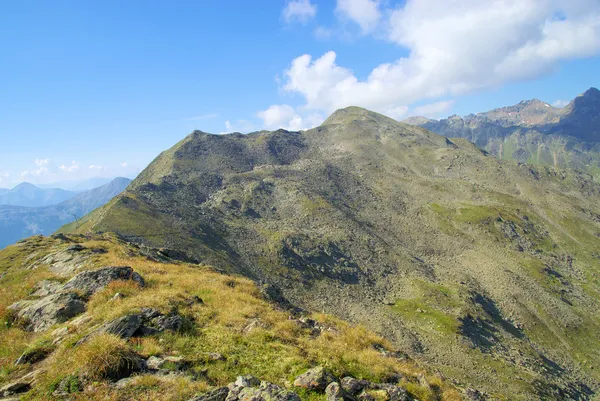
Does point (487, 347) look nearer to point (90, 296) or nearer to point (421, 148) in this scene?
point (90, 296)

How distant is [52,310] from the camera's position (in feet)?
64.0

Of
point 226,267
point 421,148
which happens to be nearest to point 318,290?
point 226,267

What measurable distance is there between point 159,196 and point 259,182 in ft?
129

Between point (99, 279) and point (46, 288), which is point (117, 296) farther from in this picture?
point (46, 288)

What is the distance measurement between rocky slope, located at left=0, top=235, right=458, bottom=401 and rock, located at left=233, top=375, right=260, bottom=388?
0.05 metres

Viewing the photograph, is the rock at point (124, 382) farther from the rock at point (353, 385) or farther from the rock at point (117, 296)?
the rock at point (353, 385)

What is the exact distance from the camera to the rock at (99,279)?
2203 centimetres

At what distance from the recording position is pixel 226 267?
68.0 meters

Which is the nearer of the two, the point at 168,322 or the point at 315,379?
the point at 315,379

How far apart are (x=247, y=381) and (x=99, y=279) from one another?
15.7m

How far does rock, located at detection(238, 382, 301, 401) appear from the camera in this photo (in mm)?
11445

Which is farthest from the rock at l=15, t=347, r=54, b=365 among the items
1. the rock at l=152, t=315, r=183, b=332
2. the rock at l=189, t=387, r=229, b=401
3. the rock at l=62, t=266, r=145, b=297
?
the rock at l=189, t=387, r=229, b=401

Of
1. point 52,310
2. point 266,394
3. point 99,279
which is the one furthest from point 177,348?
point 99,279

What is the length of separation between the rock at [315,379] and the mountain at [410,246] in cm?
1897
